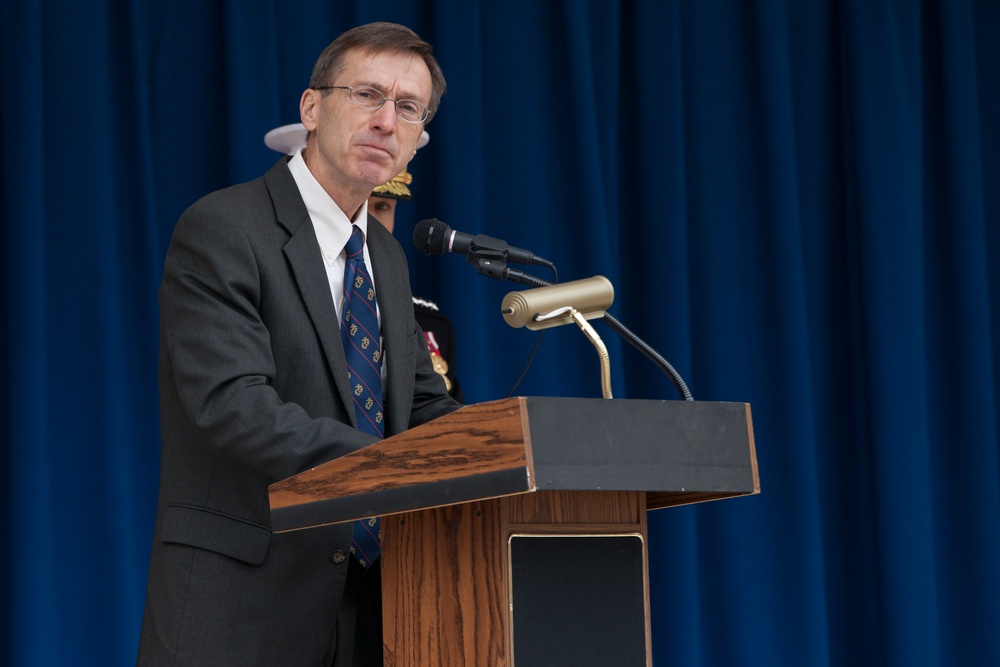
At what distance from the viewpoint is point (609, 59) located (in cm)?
366

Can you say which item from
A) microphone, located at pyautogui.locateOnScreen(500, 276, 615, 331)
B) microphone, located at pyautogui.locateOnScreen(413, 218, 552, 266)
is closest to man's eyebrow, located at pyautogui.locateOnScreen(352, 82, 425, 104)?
microphone, located at pyautogui.locateOnScreen(413, 218, 552, 266)

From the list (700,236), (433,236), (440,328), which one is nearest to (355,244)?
(433,236)

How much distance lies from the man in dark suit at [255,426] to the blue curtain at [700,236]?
156 centimetres

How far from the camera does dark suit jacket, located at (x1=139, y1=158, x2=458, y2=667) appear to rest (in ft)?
4.91

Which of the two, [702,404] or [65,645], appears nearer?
[702,404]

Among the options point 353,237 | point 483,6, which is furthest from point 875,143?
point 353,237

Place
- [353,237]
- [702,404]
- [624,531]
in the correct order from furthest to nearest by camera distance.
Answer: [353,237]
[624,531]
[702,404]

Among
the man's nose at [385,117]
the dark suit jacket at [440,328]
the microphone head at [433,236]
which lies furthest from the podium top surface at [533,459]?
the dark suit jacket at [440,328]

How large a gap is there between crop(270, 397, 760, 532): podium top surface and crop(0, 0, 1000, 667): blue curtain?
1899 mm

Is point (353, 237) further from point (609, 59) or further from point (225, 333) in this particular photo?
point (609, 59)

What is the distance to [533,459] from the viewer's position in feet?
3.87

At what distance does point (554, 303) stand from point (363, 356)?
360mm

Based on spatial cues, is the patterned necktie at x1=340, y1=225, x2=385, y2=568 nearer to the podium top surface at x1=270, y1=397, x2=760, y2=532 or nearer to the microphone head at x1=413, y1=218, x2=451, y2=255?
the microphone head at x1=413, y1=218, x2=451, y2=255

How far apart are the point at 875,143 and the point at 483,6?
1258 mm
